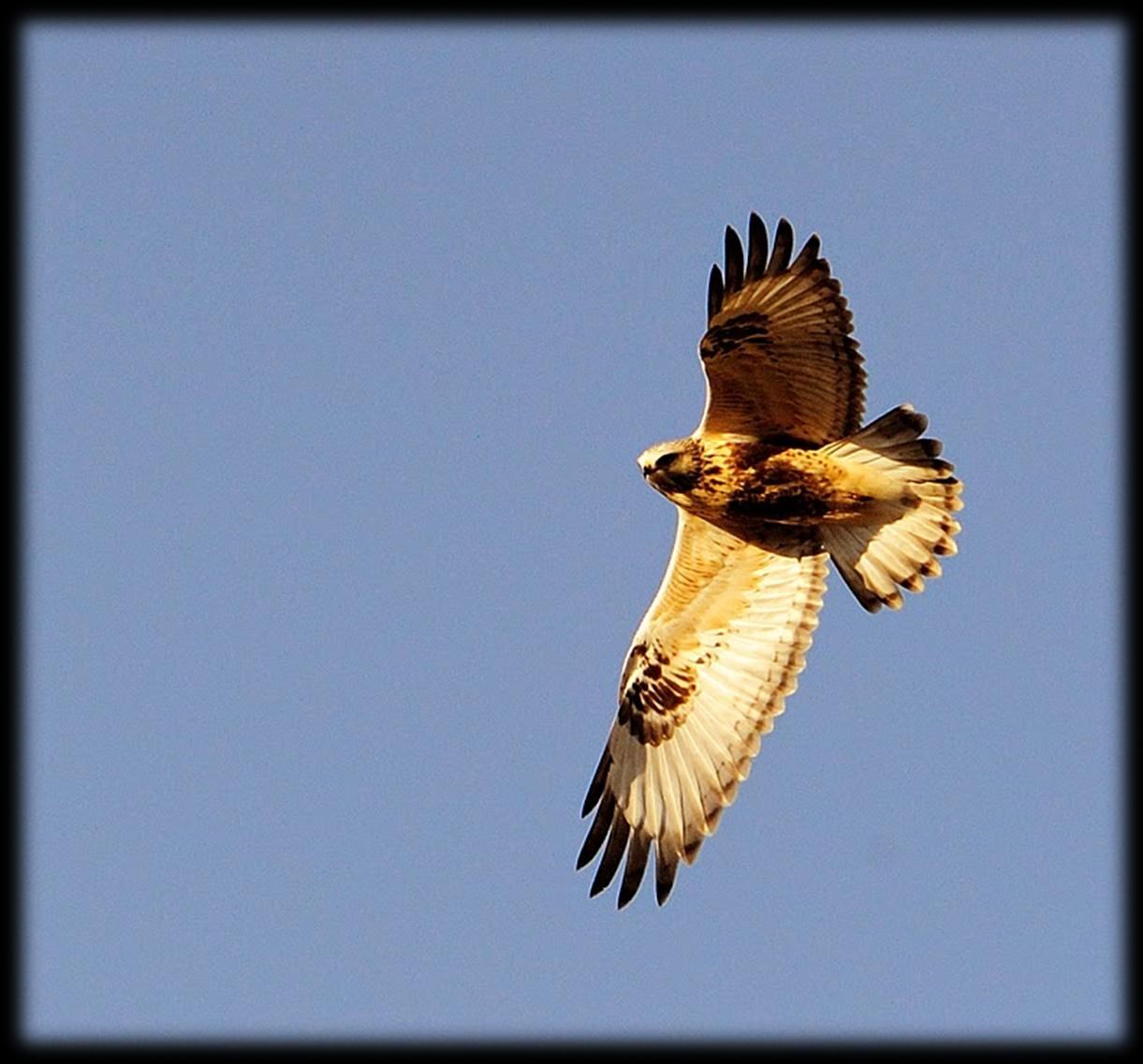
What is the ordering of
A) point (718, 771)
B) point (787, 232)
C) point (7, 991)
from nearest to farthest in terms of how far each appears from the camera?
point (7, 991) → point (787, 232) → point (718, 771)

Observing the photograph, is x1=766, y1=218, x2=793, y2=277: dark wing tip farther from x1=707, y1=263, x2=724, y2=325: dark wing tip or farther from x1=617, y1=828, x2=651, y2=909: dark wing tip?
x1=617, y1=828, x2=651, y2=909: dark wing tip

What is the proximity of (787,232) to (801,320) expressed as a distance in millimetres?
471

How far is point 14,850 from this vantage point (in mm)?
6602

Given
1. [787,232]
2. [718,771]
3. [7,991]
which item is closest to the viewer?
[7,991]

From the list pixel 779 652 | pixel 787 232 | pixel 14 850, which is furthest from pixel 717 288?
pixel 14 850

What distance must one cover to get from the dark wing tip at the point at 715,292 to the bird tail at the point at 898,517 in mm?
985

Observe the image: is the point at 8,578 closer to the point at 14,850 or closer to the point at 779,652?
the point at 14,850

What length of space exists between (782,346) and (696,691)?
2177 millimetres

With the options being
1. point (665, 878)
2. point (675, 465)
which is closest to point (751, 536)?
point (675, 465)

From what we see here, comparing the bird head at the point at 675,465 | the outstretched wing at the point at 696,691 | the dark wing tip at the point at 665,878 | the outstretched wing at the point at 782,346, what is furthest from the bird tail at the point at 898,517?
the dark wing tip at the point at 665,878

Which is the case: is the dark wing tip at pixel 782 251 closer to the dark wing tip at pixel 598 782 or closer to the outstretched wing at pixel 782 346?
the outstretched wing at pixel 782 346

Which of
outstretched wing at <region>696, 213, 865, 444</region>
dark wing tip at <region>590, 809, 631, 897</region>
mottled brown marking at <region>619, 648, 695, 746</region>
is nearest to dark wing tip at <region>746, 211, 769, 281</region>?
outstretched wing at <region>696, 213, 865, 444</region>

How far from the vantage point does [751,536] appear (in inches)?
329

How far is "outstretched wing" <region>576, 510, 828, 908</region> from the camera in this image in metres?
8.18
